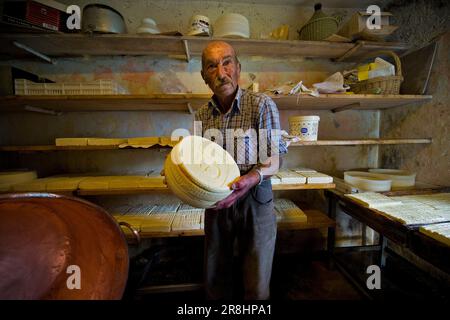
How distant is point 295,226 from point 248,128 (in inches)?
38.9

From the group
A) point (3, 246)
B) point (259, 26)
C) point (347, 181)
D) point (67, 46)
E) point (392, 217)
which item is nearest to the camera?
point (3, 246)

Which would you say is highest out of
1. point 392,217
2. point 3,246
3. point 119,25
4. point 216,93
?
point 119,25

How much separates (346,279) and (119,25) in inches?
110

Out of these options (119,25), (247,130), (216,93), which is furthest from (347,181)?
(119,25)

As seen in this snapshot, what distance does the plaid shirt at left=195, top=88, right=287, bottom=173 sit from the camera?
1.07 m

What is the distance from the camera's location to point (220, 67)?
1.03 m

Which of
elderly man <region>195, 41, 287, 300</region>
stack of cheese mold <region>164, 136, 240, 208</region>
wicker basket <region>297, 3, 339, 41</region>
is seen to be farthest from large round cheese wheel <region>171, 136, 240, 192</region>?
wicker basket <region>297, 3, 339, 41</region>

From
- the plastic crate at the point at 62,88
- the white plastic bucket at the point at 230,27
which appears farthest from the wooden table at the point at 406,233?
the plastic crate at the point at 62,88

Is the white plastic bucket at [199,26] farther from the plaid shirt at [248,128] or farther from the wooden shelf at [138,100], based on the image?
the plaid shirt at [248,128]

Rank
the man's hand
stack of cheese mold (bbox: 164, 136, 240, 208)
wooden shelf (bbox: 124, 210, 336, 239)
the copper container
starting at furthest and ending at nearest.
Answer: wooden shelf (bbox: 124, 210, 336, 239) < the man's hand < stack of cheese mold (bbox: 164, 136, 240, 208) < the copper container

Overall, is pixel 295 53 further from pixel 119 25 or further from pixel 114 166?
pixel 114 166

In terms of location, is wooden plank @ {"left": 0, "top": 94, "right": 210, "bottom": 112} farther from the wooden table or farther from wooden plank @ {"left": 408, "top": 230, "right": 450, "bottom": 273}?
wooden plank @ {"left": 408, "top": 230, "right": 450, "bottom": 273}

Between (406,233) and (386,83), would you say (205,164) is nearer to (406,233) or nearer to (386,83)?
(406,233)

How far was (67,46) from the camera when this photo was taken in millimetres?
Result: 1577
